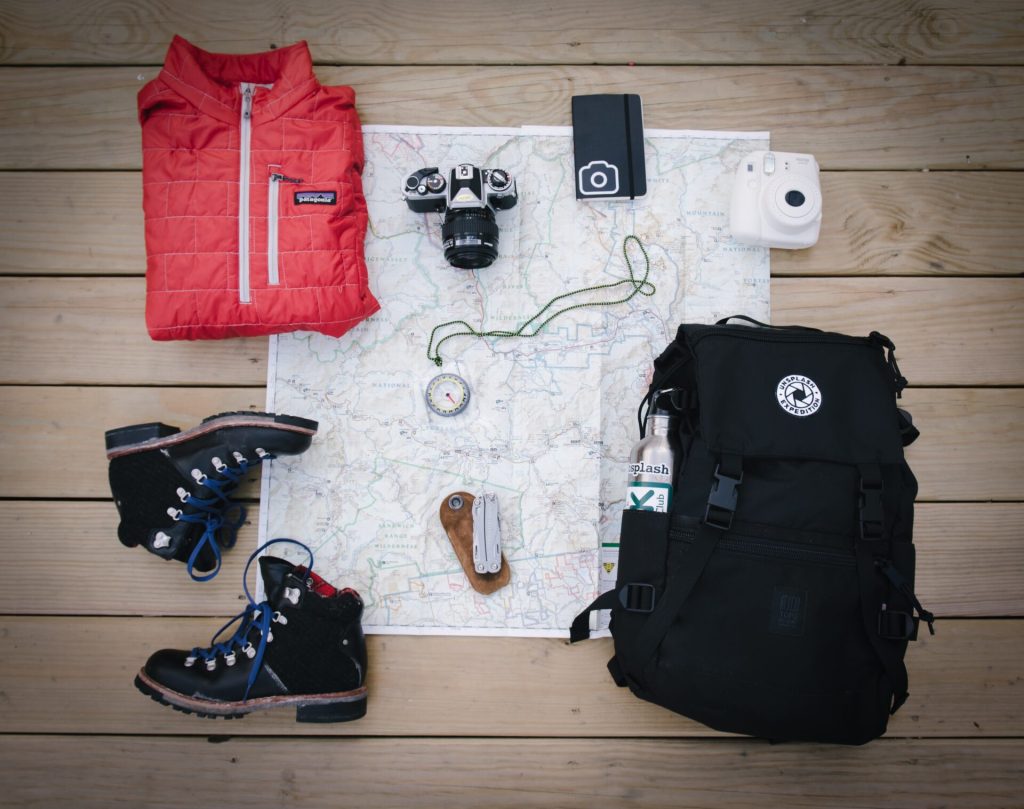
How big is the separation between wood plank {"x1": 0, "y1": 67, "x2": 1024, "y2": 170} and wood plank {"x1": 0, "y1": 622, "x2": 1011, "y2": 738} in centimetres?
92

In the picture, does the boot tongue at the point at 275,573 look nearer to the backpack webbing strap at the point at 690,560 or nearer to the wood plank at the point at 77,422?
the wood plank at the point at 77,422

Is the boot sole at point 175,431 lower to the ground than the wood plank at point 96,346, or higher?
lower

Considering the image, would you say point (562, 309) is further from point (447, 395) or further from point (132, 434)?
point (132, 434)

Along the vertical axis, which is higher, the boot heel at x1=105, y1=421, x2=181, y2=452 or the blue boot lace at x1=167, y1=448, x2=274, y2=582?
the boot heel at x1=105, y1=421, x2=181, y2=452

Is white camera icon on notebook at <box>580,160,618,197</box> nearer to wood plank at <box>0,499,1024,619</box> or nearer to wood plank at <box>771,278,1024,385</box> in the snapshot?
wood plank at <box>771,278,1024,385</box>

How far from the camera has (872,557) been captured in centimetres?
107

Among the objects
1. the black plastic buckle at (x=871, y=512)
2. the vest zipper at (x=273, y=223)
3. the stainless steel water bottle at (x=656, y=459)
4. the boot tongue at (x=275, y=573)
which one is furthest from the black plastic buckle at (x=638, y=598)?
the vest zipper at (x=273, y=223)

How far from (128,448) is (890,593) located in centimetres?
132

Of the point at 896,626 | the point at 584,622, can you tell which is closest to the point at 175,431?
the point at 584,622

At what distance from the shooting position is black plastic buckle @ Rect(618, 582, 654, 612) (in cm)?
108

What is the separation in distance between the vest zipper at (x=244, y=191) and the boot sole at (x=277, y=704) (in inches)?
27.6

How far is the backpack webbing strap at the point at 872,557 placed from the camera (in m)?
1.06

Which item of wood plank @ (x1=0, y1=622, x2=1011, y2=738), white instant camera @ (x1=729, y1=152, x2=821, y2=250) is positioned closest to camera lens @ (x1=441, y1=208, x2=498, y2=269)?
white instant camera @ (x1=729, y1=152, x2=821, y2=250)

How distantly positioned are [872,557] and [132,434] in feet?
4.19
